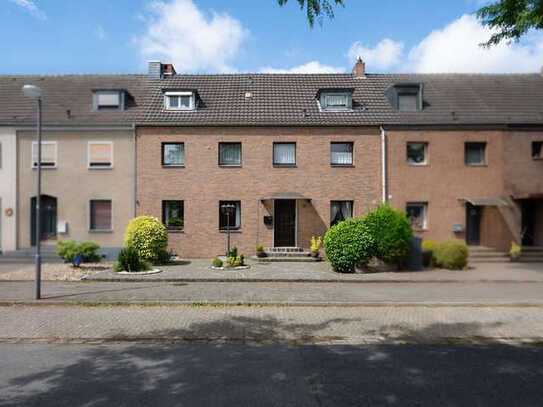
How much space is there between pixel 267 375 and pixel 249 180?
557 inches

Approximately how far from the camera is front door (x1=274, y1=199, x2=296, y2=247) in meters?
19.2

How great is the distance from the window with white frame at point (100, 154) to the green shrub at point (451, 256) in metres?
15.0

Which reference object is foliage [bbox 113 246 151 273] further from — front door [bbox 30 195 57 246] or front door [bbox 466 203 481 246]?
front door [bbox 466 203 481 246]

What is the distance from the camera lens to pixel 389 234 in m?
14.6

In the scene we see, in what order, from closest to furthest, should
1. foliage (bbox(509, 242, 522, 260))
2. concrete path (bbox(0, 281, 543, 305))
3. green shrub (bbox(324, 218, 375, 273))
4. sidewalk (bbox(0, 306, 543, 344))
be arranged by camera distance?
sidewalk (bbox(0, 306, 543, 344)), concrete path (bbox(0, 281, 543, 305)), green shrub (bbox(324, 218, 375, 273)), foliage (bbox(509, 242, 522, 260))

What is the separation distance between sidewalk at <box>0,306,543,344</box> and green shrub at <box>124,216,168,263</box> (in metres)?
6.30

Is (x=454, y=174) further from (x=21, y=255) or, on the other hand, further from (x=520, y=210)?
(x=21, y=255)

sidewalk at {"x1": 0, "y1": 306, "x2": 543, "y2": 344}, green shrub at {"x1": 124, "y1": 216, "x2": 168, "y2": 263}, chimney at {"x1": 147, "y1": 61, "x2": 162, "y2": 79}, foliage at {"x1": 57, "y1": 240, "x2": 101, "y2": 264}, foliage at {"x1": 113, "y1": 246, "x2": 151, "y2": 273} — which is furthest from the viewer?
chimney at {"x1": 147, "y1": 61, "x2": 162, "y2": 79}

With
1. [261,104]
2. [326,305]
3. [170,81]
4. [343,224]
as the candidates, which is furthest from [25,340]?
[170,81]

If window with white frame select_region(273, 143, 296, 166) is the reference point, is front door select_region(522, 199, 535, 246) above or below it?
below

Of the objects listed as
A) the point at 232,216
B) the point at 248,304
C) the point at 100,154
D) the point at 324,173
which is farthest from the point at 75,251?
the point at 324,173

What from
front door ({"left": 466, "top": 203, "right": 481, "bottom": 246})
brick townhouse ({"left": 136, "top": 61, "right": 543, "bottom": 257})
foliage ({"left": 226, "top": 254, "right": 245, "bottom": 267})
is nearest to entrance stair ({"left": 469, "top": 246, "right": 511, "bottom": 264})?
brick townhouse ({"left": 136, "top": 61, "right": 543, "bottom": 257})

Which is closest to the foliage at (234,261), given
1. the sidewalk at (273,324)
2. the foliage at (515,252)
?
the sidewalk at (273,324)

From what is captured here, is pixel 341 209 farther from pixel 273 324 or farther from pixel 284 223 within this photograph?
pixel 273 324
